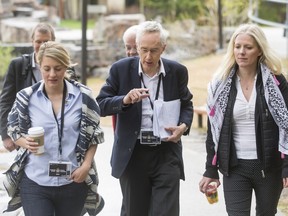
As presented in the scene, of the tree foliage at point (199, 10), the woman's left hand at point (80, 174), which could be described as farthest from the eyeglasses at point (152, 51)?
the tree foliage at point (199, 10)

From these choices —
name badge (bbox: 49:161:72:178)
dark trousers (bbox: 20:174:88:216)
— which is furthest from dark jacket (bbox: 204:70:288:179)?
name badge (bbox: 49:161:72:178)

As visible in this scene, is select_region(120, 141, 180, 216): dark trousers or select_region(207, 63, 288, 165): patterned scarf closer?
select_region(207, 63, 288, 165): patterned scarf

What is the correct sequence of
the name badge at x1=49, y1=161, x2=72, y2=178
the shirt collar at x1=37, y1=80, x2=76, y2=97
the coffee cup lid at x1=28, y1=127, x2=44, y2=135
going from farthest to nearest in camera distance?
the shirt collar at x1=37, y1=80, x2=76, y2=97
the name badge at x1=49, y1=161, x2=72, y2=178
the coffee cup lid at x1=28, y1=127, x2=44, y2=135

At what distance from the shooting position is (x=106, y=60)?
18547mm

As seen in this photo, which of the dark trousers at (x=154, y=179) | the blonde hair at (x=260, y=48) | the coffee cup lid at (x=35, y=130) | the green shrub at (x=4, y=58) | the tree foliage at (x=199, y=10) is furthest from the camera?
the tree foliage at (x=199, y=10)

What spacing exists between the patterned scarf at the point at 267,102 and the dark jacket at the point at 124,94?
10.4 inches

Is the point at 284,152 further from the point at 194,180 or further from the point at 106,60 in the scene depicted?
the point at 106,60

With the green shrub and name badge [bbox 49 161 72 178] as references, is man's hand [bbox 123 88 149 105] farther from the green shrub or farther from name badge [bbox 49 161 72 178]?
the green shrub

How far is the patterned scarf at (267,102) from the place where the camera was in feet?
16.1

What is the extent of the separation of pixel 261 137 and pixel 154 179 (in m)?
0.87

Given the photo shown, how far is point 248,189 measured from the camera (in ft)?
16.7

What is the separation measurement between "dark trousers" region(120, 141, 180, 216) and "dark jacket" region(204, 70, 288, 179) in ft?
1.25

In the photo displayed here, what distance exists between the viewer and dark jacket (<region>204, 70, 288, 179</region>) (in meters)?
4.93

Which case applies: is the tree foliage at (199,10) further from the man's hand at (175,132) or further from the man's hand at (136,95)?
the man's hand at (136,95)
